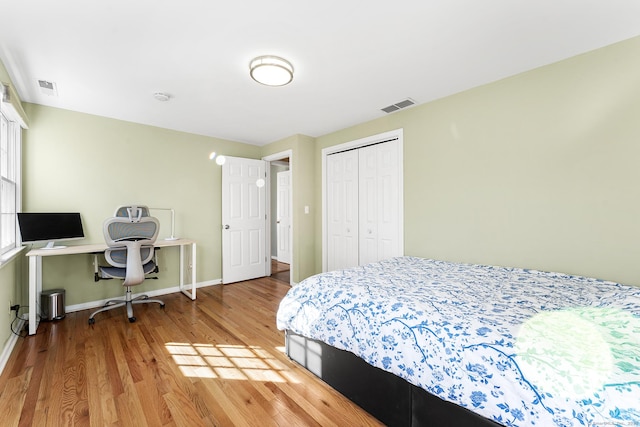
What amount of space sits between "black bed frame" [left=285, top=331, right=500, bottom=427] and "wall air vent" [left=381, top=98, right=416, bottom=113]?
2.59m

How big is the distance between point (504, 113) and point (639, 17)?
0.91 m

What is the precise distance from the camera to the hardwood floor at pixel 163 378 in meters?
1.59

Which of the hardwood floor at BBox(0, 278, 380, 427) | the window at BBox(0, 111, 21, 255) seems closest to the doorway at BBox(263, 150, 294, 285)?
the hardwood floor at BBox(0, 278, 380, 427)

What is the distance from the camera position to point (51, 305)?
2.92 meters

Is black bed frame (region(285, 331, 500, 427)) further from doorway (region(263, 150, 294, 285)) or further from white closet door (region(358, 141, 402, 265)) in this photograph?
doorway (region(263, 150, 294, 285))

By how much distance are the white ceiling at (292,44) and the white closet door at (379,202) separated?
32.0 inches

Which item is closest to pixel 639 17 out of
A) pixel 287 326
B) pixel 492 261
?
pixel 492 261

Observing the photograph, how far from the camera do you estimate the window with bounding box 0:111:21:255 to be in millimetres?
2600

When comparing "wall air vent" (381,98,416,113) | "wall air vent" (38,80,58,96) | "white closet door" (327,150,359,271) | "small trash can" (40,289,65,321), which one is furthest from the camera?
"white closet door" (327,150,359,271)

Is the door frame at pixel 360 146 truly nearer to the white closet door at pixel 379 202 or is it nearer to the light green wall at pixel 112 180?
the white closet door at pixel 379 202

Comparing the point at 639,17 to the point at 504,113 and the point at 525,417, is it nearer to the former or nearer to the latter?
the point at 504,113

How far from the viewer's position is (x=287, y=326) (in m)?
2.11

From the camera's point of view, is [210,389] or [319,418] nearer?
[319,418]

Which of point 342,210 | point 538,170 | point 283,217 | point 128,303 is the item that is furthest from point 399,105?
point 283,217
